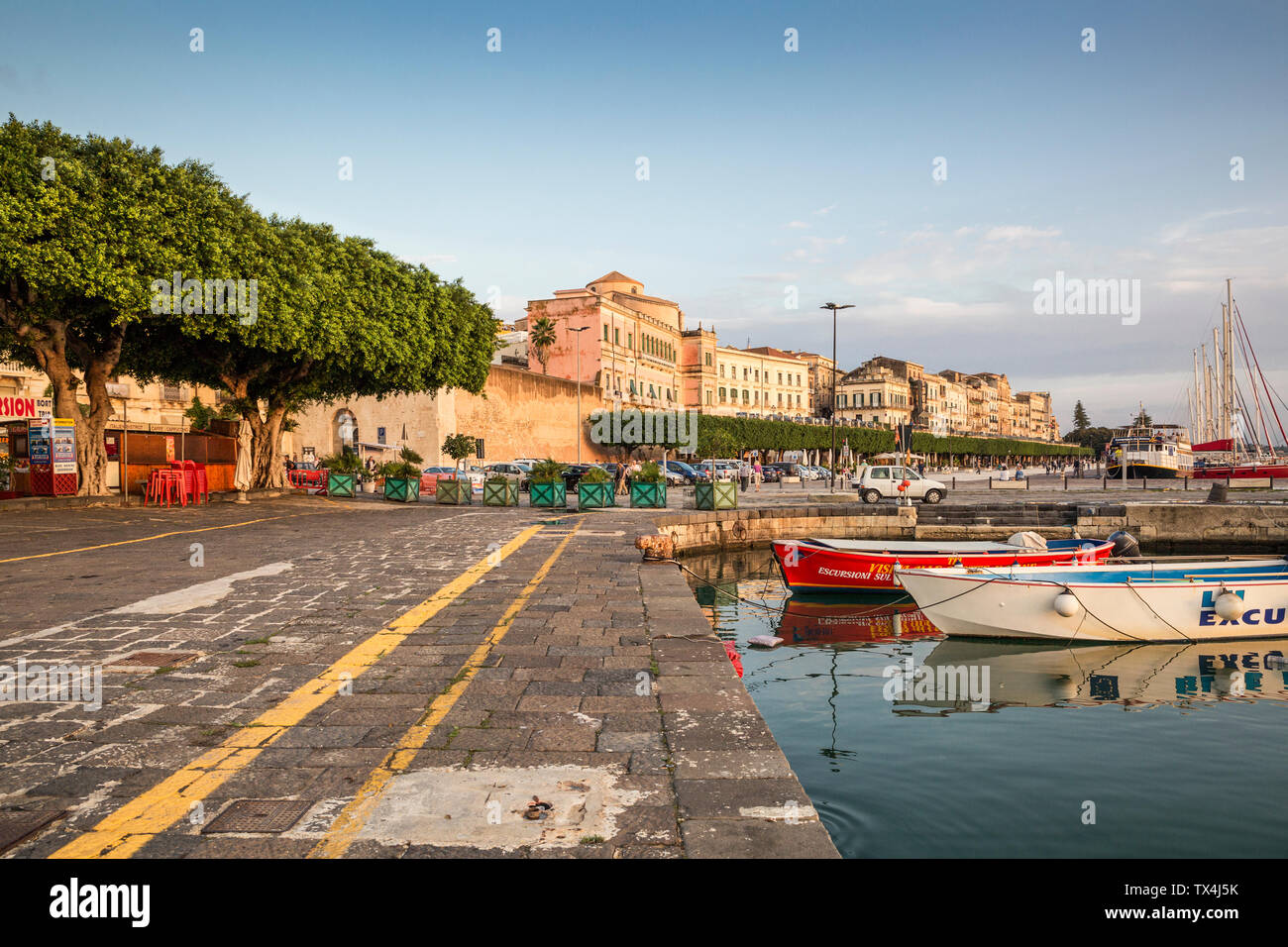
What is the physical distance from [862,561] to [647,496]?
1270 centimetres

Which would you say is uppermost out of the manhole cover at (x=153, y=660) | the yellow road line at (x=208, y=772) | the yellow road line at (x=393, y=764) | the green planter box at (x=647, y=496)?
the green planter box at (x=647, y=496)

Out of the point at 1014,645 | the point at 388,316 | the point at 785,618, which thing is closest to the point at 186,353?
the point at 388,316

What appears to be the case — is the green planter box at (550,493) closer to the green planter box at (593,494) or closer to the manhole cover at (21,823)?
the green planter box at (593,494)

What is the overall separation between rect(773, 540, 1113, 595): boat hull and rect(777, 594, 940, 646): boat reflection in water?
1.08 feet

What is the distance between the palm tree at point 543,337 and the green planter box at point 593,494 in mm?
40528

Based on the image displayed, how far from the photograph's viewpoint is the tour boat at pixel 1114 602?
40.9ft

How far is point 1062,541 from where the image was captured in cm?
1608

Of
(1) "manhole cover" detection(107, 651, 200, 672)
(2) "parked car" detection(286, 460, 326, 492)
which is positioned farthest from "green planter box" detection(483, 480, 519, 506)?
(1) "manhole cover" detection(107, 651, 200, 672)

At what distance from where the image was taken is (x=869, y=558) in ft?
52.8

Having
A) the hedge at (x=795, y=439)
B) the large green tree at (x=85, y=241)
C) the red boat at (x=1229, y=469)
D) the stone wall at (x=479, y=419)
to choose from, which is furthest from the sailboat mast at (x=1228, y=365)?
the large green tree at (x=85, y=241)

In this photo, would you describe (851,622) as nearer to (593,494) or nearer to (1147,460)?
(593,494)

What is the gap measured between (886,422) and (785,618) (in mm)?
106651

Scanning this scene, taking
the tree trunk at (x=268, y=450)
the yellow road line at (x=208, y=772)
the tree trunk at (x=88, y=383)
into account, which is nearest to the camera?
the yellow road line at (x=208, y=772)
